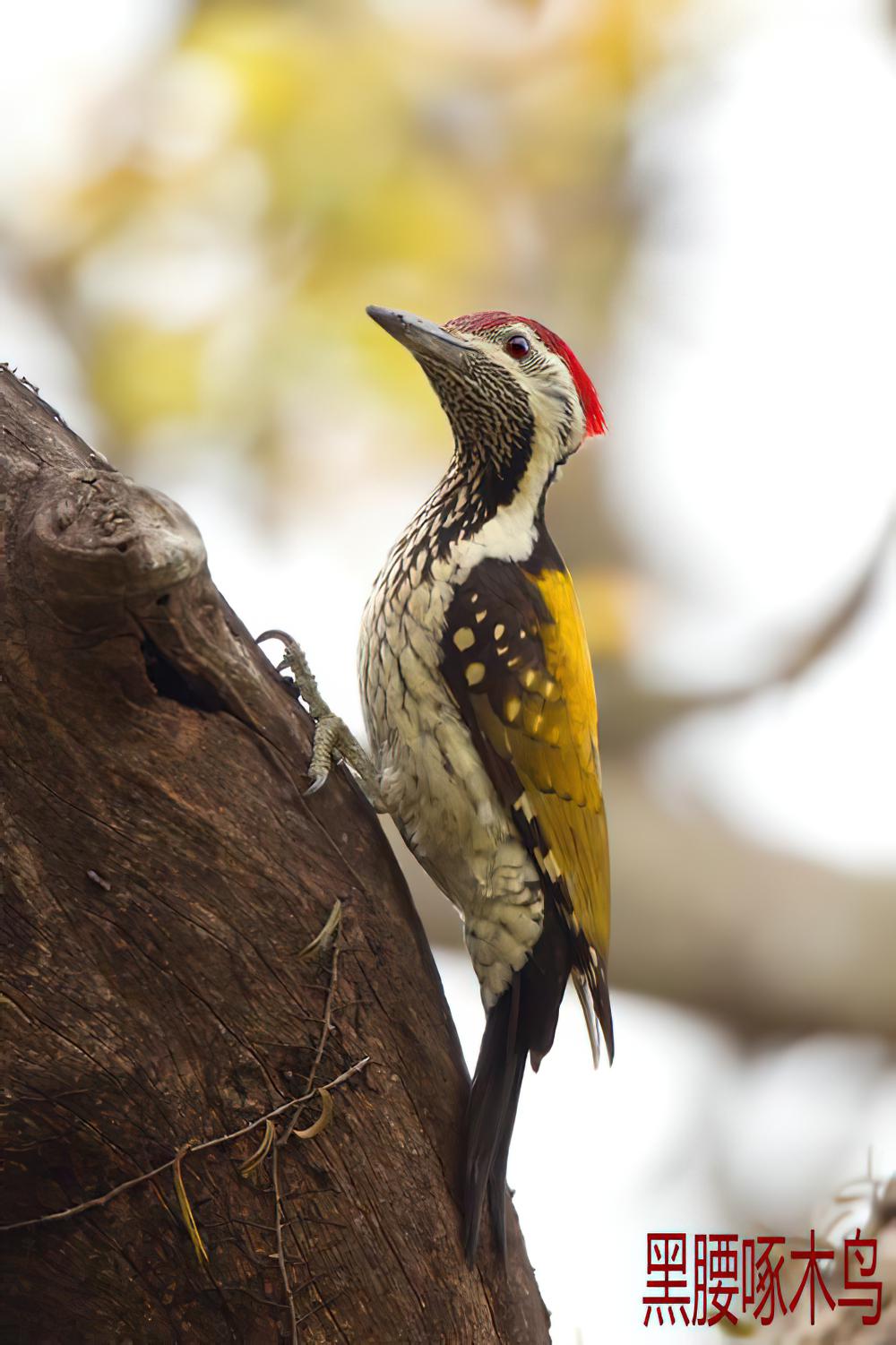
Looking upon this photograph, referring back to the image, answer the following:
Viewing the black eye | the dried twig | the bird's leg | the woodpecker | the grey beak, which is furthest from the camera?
the black eye

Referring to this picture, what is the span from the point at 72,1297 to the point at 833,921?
271cm

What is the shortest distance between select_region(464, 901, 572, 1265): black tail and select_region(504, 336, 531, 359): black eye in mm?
1027

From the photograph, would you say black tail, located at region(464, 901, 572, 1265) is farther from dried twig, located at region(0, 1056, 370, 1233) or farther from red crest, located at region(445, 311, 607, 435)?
red crest, located at region(445, 311, 607, 435)

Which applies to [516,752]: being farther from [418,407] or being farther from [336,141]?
[336,141]

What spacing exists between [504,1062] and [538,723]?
556 millimetres

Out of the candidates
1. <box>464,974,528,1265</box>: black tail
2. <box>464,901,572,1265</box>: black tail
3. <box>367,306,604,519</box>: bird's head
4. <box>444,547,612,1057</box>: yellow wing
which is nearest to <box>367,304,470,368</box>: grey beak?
<box>367,306,604,519</box>: bird's head

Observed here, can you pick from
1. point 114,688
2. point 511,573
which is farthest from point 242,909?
point 511,573

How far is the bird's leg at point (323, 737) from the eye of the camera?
1867 mm

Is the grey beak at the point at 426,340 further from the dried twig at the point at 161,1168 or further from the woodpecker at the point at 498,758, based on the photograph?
the dried twig at the point at 161,1168

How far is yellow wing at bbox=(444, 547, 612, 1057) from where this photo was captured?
6.89ft

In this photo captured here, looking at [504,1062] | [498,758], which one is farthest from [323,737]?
[504,1062]

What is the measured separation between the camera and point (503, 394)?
2346 millimetres

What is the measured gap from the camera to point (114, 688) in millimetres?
1613

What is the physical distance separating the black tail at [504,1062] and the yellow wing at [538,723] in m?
0.05
